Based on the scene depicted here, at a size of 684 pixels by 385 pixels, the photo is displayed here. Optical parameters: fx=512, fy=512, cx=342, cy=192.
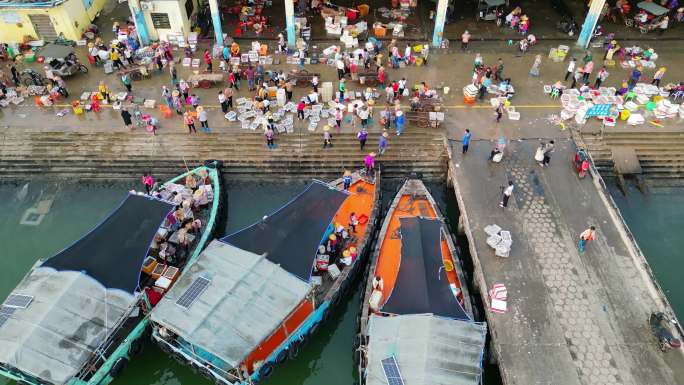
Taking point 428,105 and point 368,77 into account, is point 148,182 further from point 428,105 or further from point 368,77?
point 428,105

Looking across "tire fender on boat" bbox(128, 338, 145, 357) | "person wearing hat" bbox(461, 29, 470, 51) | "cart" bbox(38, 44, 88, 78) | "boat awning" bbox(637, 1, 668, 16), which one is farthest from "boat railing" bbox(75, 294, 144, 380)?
"boat awning" bbox(637, 1, 668, 16)

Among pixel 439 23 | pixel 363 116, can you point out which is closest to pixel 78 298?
pixel 363 116

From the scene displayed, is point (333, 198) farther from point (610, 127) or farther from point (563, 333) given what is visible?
point (610, 127)

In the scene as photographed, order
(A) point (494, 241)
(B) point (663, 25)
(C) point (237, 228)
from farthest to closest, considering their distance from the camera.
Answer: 1. (B) point (663, 25)
2. (C) point (237, 228)
3. (A) point (494, 241)

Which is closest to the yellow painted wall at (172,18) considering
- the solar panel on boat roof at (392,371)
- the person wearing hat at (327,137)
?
the person wearing hat at (327,137)

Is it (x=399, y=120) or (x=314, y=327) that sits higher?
(x=399, y=120)

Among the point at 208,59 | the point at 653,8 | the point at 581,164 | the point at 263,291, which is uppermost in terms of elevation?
the point at 653,8

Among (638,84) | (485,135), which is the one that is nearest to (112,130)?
(485,135)

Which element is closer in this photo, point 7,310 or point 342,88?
point 7,310
